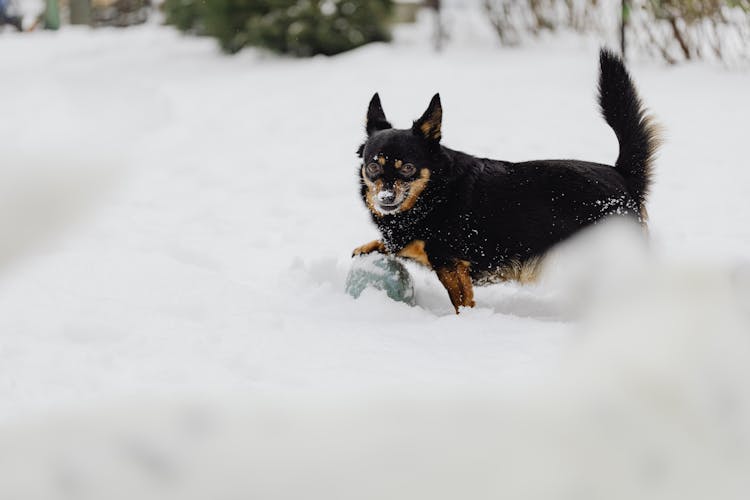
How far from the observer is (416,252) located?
3.80 meters

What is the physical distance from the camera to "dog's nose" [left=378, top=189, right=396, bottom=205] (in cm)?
357

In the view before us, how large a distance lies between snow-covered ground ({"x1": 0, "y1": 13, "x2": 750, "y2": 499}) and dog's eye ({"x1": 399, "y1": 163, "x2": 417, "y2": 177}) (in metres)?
0.55

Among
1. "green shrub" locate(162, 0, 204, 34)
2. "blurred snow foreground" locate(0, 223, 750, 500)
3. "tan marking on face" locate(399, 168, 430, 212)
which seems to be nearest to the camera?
"blurred snow foreground" locate(0, 223, 750, 500)

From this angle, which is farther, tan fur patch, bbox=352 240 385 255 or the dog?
tan fur patch, bbox=352 240 385 255

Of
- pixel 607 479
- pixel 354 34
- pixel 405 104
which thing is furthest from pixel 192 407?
pixel 354 34

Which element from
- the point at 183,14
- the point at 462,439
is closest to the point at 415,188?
the point at 462,439

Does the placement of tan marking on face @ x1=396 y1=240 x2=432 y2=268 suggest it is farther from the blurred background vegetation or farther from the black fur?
the blurred background vegetation

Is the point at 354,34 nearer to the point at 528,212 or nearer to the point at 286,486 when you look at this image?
the point at 528,212

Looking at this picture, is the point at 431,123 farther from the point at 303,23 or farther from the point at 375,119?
the point at 303,23

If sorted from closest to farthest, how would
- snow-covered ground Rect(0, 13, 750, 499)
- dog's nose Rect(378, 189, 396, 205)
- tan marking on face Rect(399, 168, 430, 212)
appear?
snow-covered ground Rect(0, 13, 750, 499)
dog's nose Rect(378, 189, 396, 205)
tan marking on face Rect(399, 168, 430, 212)

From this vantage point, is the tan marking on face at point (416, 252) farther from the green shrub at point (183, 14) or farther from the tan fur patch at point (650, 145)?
the green shrub at point (183, 14)

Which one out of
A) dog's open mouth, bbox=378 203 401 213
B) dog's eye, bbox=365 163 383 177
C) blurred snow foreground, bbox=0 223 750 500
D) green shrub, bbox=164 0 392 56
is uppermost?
dog's eye, bbox=365 163 383 177

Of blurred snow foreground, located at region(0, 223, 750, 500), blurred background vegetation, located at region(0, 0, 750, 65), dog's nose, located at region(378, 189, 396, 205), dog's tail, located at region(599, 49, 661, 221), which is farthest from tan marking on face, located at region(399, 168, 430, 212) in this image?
blurred background vegetation, located at region(0, 0, 750, 65)

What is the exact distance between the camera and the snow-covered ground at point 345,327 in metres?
2.32
